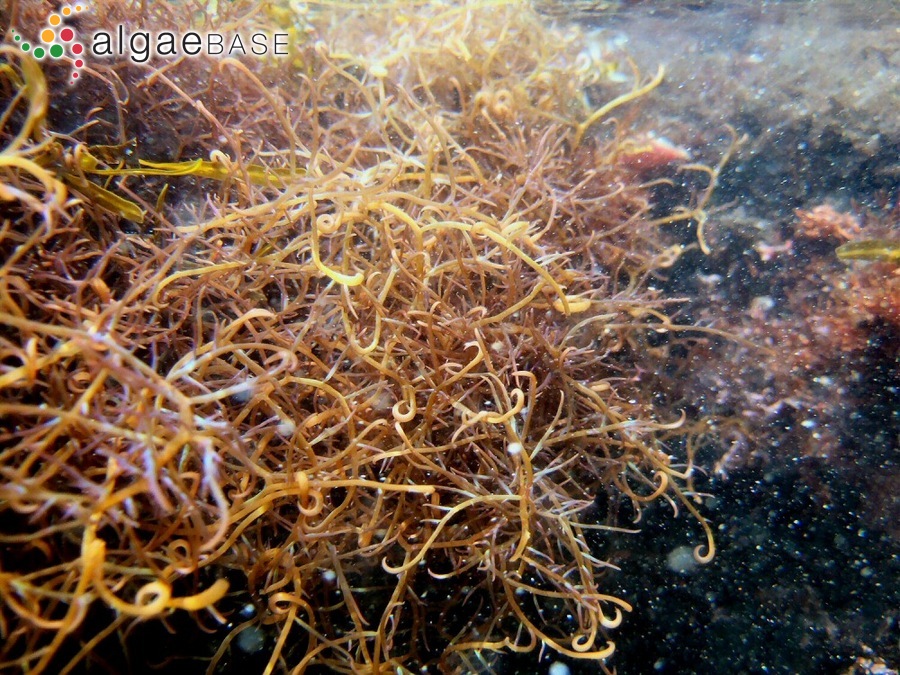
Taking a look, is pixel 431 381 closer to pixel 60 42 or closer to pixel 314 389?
pixel 314 389

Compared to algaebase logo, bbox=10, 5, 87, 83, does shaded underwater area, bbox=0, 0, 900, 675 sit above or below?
below

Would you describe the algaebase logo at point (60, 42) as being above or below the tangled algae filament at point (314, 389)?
above

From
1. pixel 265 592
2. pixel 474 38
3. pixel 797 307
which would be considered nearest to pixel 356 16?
pixel 474 38

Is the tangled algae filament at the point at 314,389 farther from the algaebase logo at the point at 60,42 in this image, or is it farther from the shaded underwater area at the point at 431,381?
the algaebase logo at the point at 60,42

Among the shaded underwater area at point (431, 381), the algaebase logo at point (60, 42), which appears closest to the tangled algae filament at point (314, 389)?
the shaded underwater area at point (431, 381)

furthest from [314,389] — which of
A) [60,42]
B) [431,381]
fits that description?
[60,42]

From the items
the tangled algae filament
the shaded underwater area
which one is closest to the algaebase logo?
the shaded underwater area

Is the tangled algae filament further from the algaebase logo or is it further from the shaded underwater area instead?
the algaebase logo
